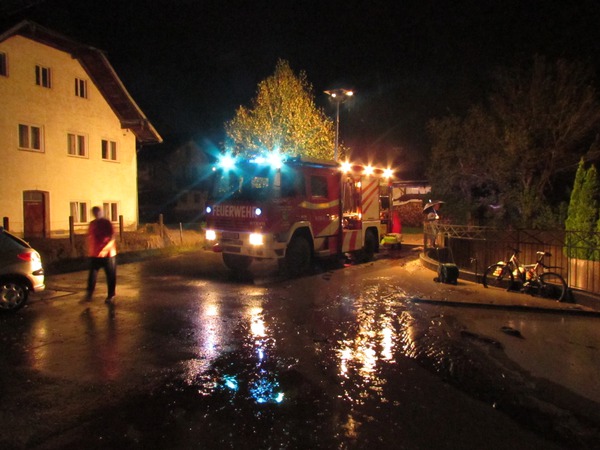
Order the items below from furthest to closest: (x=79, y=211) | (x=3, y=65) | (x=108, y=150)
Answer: (x=108, y=150), (x=79, y=211), (x=3, y=65)

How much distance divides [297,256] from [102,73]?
1725 centimetres

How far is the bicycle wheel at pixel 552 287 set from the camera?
9.76 meters

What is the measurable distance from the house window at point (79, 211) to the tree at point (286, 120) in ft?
27.4

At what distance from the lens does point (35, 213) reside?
22016 millimetres

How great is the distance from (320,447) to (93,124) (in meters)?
23.9

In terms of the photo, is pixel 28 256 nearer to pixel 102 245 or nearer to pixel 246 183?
pixel 102 245

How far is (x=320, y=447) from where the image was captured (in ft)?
13.3

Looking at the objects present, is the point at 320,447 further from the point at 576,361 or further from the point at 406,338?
the point at 576,361

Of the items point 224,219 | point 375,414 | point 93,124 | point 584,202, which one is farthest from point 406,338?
point 93,124

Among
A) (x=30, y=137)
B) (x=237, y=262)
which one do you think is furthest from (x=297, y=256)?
(x=30, y=137)

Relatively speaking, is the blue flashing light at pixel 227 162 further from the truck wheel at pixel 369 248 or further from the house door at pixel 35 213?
the house door at pixel 35 213

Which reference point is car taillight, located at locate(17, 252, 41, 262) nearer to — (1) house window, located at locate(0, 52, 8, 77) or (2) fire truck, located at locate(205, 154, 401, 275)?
(2) fire truck, located at locate(205, 154, 401, 275)

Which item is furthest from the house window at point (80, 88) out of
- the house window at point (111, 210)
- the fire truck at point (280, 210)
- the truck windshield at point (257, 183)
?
the truck windshield at point (257, 183)

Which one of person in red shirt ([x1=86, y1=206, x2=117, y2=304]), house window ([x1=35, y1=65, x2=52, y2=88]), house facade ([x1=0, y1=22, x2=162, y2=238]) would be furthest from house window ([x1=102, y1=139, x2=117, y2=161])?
person in red shirt ([x1=86, y1=206, x2=117, y2=304])
